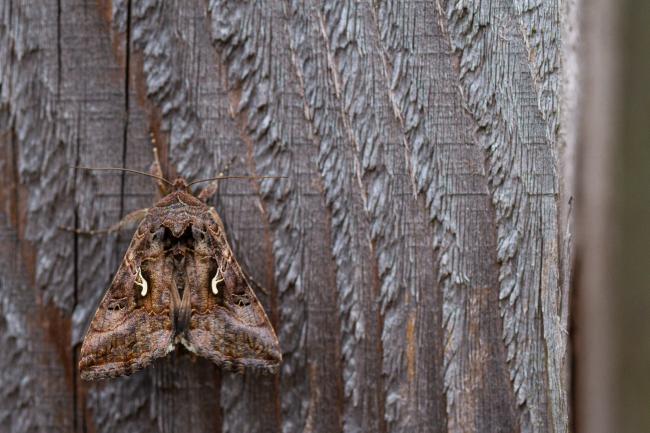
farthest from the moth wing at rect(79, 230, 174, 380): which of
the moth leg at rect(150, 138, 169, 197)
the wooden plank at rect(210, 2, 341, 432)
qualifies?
the wooden plank at rect(210, 2, 341, 432)

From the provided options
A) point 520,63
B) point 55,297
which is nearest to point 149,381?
point 55,297

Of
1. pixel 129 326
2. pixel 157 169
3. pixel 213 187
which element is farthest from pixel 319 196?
pixel 129 326

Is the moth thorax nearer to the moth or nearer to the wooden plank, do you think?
the moth

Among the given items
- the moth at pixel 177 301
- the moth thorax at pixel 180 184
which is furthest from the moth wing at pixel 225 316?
the moth thorax at pixel 180 184

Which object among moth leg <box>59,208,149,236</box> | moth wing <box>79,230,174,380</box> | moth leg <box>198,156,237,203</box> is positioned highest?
moth leg <box>198,156,237,203</box>

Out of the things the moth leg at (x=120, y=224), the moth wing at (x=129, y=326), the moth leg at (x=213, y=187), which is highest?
the moth leg at (x=213, y=187)

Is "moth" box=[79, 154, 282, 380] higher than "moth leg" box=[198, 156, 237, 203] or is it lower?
lower

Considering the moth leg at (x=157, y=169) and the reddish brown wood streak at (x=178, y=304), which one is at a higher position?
the moth leg at (x=157, y=169)

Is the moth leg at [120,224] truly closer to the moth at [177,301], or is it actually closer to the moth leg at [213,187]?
the moth at [177,301]
